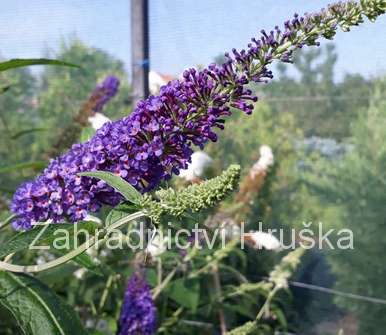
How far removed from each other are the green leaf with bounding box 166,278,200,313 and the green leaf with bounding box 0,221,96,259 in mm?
1156

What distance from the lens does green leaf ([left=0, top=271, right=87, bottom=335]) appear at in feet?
3.43

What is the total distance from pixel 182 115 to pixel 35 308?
0.36m

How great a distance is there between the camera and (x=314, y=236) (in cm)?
247

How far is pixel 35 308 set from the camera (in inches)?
42.0

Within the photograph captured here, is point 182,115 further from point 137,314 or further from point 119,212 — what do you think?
point 137,314

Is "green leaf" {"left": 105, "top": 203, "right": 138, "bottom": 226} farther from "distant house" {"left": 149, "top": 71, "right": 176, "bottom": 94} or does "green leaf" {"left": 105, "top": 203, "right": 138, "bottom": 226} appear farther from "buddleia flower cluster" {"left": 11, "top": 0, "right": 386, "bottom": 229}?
"distant house" {"left": 149, "top": 71, "right": 176, "bottom": 94}

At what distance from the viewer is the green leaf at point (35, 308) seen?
3.43ft

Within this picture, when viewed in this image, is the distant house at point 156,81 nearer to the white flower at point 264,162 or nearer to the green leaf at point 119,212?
the white flower at point 264,162

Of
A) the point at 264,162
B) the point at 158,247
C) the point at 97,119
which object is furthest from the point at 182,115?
the point at 264,162

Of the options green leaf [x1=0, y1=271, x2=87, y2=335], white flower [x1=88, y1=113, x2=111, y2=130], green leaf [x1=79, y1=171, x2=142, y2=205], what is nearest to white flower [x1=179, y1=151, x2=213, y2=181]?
white flower [x1=88, y1=113, x2=111, y2=130]

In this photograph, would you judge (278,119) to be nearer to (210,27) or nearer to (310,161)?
(310,161)

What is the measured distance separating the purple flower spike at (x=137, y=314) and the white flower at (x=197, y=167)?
23.3 inches

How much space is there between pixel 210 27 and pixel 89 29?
84 cm

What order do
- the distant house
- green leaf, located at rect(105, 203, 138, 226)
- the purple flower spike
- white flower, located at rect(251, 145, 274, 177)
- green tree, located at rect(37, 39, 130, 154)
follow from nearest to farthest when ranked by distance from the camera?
green leaf, located at rect(105, 203, 138, 226), the purple flower spike, white flower, located at rect(251, 145, 274, 177), the distant house, green tree, located at rect(37, 39, 130, 154)
